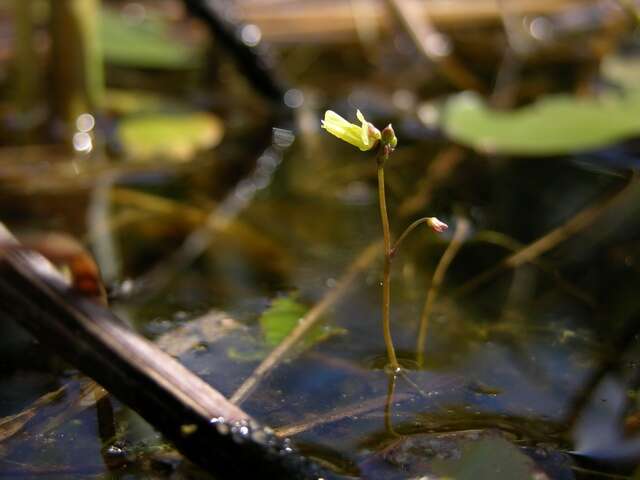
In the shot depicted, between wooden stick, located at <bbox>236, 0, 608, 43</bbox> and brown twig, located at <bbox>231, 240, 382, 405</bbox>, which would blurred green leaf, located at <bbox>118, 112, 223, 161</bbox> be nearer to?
brown twig, located at <bbox>231, 240, 382, 405</bbox>

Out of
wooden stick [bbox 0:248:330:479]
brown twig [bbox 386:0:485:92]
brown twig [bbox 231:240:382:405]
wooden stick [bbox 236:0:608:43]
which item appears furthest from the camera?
wooden stick [bbox 236:0:608:43]

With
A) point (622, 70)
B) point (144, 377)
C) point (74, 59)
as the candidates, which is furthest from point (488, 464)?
point (622, 70)

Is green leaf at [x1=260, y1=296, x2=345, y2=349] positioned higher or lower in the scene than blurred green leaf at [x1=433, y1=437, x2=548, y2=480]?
higher

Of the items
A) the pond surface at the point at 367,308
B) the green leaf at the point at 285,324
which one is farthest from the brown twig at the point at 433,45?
the green leaf at the point at 285,324

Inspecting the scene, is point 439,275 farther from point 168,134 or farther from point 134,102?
point 134,102

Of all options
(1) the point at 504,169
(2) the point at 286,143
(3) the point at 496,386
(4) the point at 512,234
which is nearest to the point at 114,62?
(2) the point at 286,143

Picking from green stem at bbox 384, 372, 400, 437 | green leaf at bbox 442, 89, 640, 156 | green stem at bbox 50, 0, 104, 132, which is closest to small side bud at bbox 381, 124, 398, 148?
green stem at bbox 384, 372, 400, 437

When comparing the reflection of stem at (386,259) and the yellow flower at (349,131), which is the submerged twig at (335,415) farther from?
the yellow flower at (349,131)
